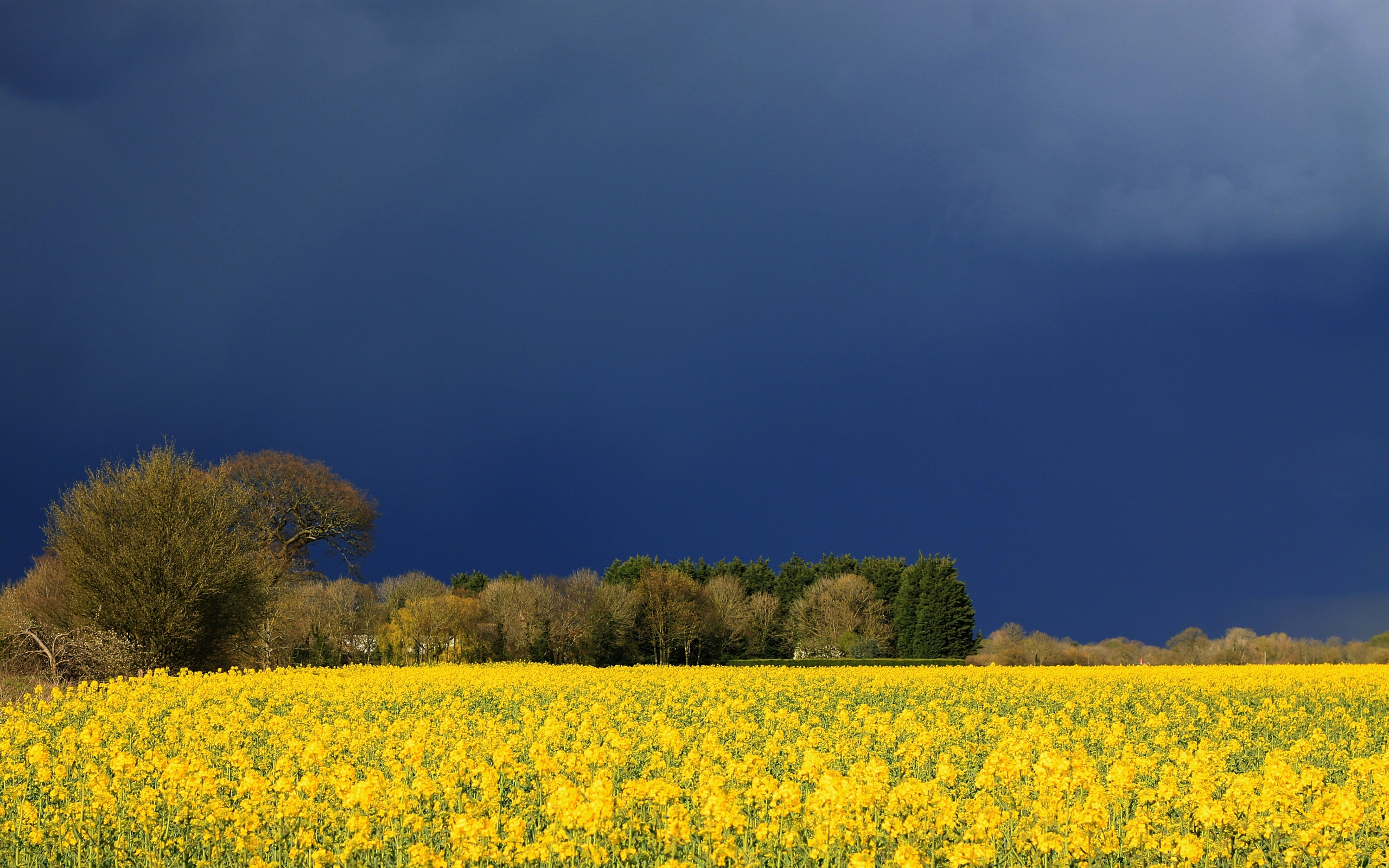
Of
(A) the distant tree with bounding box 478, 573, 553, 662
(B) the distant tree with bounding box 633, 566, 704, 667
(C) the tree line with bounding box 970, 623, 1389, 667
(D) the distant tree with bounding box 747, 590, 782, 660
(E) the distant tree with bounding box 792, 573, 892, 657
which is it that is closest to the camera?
(C) the tree line with bounding box 970, 623, 1389, 667

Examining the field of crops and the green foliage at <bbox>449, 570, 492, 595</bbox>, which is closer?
the field of crops

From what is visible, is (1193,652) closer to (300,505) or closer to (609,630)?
(609,630)

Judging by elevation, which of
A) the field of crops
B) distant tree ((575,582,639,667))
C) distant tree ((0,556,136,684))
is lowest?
the field of crops

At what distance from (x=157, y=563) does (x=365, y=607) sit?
Result: 881 inches

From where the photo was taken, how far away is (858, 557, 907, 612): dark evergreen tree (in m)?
64.2

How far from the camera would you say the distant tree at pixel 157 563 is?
25.2 metres

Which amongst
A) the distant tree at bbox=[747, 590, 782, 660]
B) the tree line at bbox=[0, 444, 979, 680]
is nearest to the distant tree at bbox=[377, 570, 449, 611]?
the tree line at bbox=[0, 444, 979, 680]

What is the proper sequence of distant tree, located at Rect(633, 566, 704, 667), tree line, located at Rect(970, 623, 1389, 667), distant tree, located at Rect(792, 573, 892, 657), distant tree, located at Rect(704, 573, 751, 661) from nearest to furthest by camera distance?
tree line, located at Rect(970, 623, 1389, 667), distant tree, located at Rect(633, 566, 704, 667), distant tree, located at Rect(704, 573, 751, 661), distant tree, located at Rect(792, 573, 892, 657)

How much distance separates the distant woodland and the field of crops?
9.18m

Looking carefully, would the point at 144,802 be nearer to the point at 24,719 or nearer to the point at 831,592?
the point at 24,719

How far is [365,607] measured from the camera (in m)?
47.0

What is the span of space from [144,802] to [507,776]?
3328 mm

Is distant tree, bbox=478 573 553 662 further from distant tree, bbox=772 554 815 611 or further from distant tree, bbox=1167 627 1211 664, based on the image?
distant tree, bbox=1167 627 1211 664

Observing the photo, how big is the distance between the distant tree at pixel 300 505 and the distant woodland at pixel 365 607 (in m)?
0.08
